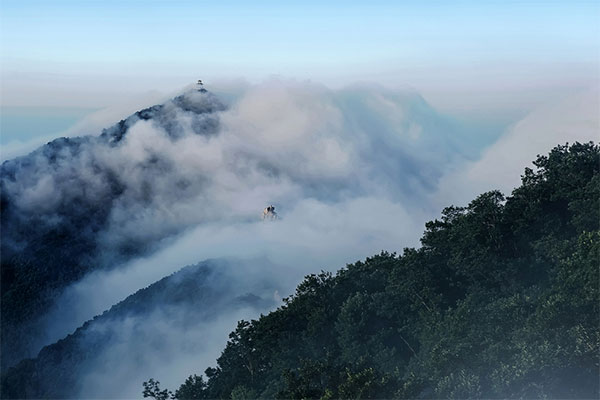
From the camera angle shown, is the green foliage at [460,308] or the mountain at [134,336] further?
the mountain at [134,336]

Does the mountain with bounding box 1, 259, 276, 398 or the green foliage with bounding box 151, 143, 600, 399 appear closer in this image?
the green foliage with bounding box 151, 143, 600, 399

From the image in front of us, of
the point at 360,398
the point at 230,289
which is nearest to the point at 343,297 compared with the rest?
the point at 360,398

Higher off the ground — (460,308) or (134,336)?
(134,336)

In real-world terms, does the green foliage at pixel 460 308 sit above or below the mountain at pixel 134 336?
below

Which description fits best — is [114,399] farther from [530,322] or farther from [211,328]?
[530,322]
